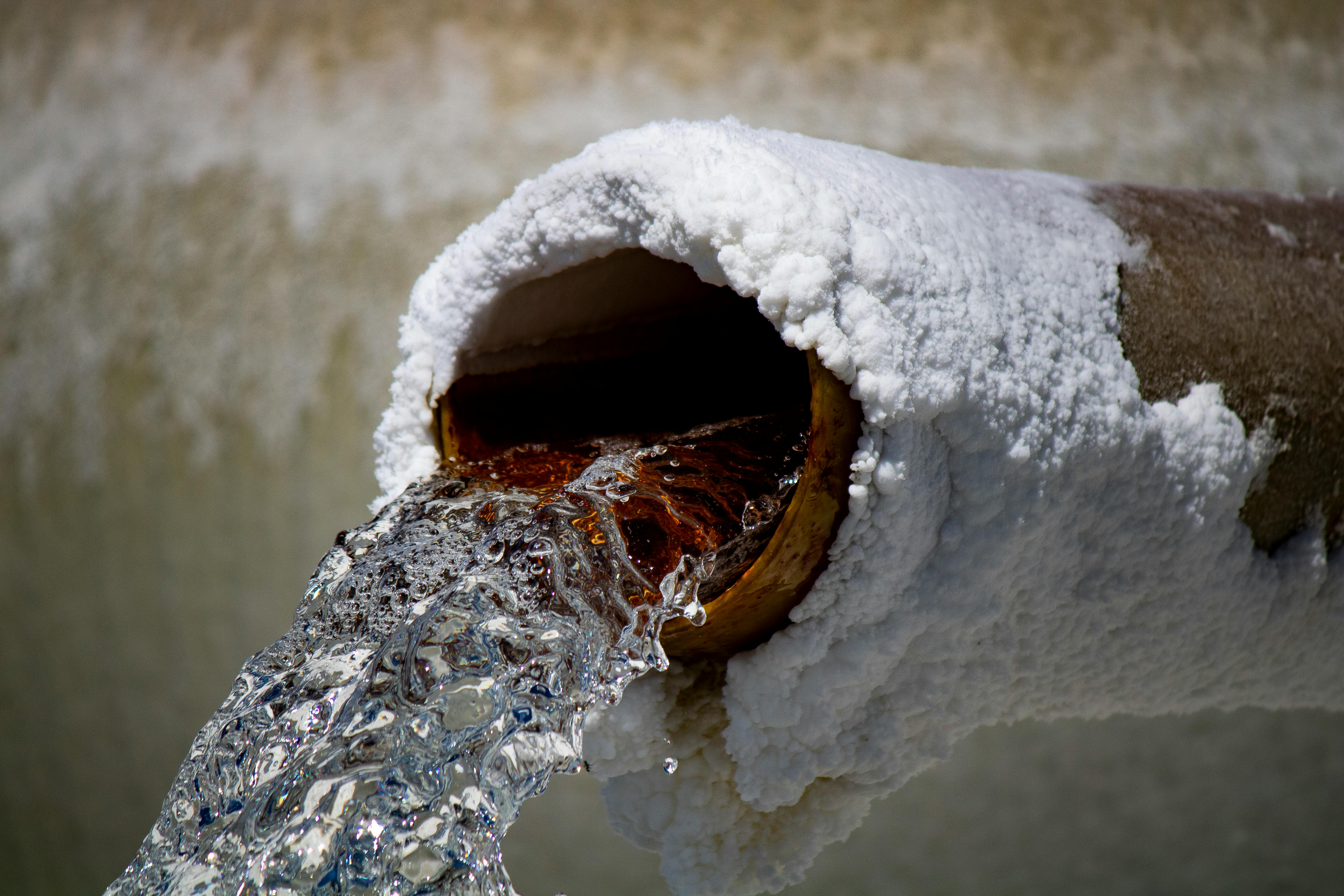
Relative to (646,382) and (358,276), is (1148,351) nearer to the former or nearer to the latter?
(646,382)

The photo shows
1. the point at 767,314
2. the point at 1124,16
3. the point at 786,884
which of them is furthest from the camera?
the point at 1124,16

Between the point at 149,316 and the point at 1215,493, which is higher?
the point at 149,316

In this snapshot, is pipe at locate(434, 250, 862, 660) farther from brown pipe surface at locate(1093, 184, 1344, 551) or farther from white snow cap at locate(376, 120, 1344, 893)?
brown pipe surface at locate(1093, 184, 1344, 551)

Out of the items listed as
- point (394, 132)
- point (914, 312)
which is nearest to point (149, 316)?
point (394, 132)

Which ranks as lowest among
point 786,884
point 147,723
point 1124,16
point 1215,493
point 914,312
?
point 147,723

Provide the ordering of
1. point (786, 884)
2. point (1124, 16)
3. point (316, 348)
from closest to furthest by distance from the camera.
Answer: point (786, 884), point (1124, 16), point (316, 348)

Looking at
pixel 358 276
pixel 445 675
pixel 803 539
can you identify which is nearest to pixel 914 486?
pixel 803 539

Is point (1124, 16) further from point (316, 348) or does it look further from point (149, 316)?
point (149, 316)
